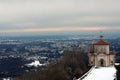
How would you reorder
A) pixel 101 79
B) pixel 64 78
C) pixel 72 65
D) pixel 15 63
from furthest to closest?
pixel 15 63, pixel 72 65, pixel 64 78, pixel 101 79

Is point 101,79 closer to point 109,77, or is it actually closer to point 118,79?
point 109,77

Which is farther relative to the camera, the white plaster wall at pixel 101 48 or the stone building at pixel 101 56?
the white plaster wall at pixel 101 48

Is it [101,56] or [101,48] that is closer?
[101,56]

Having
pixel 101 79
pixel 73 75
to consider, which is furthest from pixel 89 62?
pixel 101 79

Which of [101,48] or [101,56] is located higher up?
[101,48]

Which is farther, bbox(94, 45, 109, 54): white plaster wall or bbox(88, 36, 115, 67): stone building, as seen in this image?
bbox(94, 45, 109, 54): white plaster wall

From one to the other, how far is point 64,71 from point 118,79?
45.1 feet

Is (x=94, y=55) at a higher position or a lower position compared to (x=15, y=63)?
higher

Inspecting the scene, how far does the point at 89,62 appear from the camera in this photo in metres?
59.2

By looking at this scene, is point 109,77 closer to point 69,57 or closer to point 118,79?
point 118,79

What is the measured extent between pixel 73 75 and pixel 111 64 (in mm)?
9048

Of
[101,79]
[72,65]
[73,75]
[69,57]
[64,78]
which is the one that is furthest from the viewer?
[69,57]

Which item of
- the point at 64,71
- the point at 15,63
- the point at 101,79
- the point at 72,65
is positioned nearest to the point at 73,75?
the point at 64,71

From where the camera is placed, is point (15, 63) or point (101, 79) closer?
point (101, 79)
